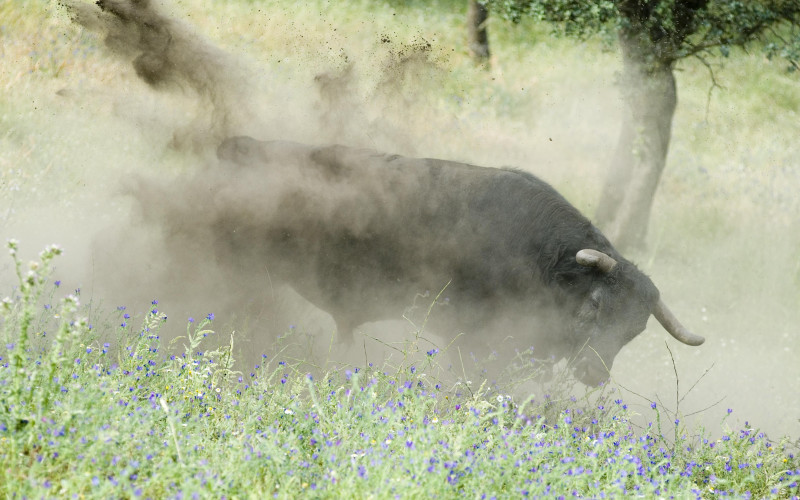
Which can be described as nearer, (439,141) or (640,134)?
(640,134)

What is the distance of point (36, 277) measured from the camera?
323 centimetres

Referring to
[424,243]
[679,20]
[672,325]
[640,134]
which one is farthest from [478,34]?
[672,325]

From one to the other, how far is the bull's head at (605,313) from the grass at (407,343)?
28 cm

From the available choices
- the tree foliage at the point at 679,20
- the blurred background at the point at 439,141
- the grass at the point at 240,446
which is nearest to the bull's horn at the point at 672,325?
the blurred background at the point at 439,141

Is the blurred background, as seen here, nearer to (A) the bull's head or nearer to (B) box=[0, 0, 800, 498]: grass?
(B) box=[0, 0, 800, 498]: grass

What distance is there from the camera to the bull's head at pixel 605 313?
7016mm


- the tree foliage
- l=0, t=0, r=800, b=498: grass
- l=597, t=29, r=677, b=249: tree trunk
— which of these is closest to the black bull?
l=0, t=0, r=800, b=498: grass

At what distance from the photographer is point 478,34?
17797 millimetres

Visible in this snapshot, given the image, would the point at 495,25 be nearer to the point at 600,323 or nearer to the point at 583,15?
the point at 583,15

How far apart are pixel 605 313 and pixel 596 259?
1.51ft

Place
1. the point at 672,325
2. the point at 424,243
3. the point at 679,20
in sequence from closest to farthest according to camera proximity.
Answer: the point at 424,243
the point at 672,325
the point at 679,20

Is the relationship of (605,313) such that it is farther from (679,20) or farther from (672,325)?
(679,20)

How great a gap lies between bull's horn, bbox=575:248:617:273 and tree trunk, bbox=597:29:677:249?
6.22 m

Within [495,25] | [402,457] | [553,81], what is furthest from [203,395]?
[495,25]
